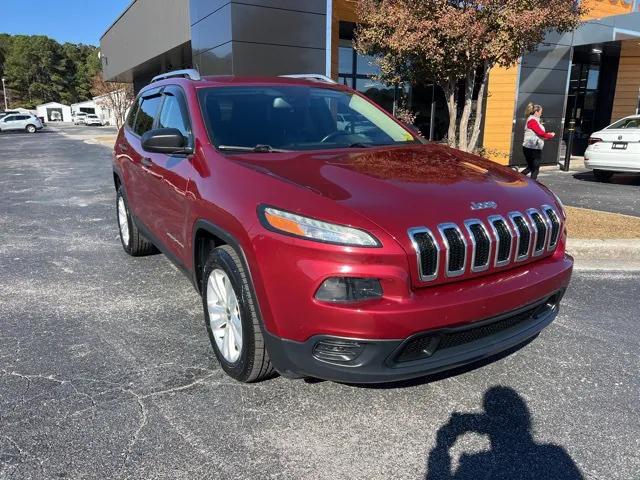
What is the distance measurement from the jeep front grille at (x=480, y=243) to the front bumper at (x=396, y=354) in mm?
277

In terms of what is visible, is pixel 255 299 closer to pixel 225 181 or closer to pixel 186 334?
pixel 225 181

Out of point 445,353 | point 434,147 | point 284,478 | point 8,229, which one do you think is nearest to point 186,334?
point 284,478

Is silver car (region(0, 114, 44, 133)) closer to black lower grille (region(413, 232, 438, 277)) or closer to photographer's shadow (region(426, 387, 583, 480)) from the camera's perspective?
black lower grille (region(413, 232, 438, 277))

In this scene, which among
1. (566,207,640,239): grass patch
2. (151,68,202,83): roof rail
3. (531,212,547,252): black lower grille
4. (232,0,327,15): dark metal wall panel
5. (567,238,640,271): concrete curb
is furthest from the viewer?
(232,0,327,15): dark metal wall panel

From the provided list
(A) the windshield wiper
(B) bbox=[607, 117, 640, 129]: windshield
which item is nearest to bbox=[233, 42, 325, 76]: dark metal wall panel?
(B) bbox=[607, 117, 640, 129]: windshield

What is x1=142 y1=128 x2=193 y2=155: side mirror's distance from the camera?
3287 mm

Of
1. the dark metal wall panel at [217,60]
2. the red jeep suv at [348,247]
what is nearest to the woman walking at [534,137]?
the dark metal wall panel at [217,60]

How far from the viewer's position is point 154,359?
3334 mm

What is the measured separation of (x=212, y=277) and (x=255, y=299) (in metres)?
0.58

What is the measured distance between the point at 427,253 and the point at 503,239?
0.49 meters

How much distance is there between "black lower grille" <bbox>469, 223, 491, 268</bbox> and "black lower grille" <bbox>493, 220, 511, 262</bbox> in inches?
3.6

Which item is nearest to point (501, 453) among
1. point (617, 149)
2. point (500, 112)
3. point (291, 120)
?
point (291, 120)

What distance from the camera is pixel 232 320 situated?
294cm

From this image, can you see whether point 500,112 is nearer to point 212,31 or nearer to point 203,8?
point 212,31
